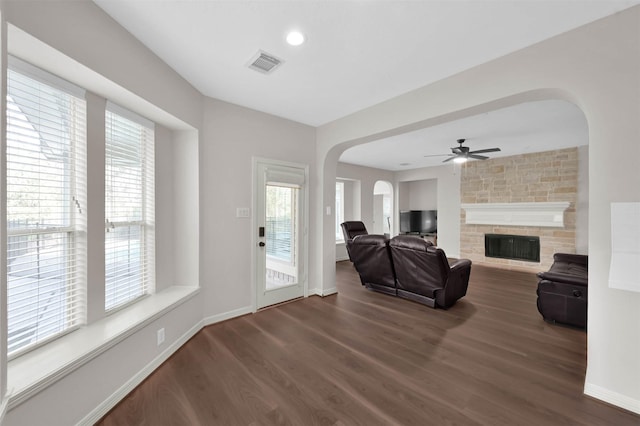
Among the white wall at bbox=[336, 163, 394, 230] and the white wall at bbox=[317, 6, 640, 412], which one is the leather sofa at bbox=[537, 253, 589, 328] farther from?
the white wall at bbox=[336, 163, 394, 230]

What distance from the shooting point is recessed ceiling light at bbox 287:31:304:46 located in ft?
6.37

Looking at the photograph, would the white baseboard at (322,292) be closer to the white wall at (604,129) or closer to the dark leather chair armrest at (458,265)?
the dark leather chair armrest at (458,265)

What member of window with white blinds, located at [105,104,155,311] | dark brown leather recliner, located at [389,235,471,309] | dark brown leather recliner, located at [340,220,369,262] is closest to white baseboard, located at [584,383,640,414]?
dark brown leather recliner, located at [389,235,471,309]

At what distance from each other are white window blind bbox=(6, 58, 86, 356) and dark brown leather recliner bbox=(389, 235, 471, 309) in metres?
3.45

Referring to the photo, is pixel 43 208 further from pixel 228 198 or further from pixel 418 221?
pixel 418 221

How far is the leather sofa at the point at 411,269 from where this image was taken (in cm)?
341

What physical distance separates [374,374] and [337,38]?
2738 millimetres

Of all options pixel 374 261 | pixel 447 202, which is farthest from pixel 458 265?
pixel 447 202

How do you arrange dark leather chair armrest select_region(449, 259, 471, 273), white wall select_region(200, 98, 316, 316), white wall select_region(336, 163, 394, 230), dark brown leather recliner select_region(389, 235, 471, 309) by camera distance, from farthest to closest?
white wall select_region(336, 163, 394, 230) → dark leather chair armrest select_region(449, 259, 471, 273) → dark brown leather recliner select_region(389, 235, 471, 309) → white wall select_region(200, 98, 316, 316)

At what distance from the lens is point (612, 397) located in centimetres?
177

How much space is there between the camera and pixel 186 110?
8.71 feet

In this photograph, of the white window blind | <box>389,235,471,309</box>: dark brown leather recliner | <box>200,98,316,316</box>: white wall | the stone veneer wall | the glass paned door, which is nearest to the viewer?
the white window blind

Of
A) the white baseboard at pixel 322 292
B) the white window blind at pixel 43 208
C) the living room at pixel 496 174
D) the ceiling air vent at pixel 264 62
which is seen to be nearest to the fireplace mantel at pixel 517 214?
the living room at pixel 496 174

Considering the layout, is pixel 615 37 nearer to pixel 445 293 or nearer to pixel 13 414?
pixel 445 293
